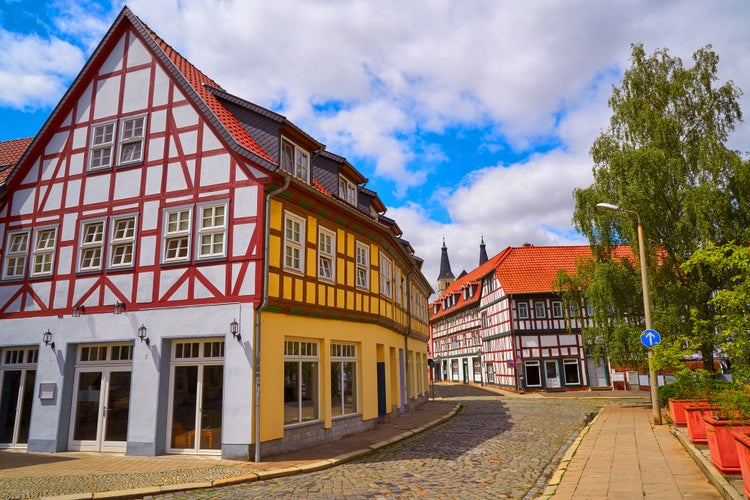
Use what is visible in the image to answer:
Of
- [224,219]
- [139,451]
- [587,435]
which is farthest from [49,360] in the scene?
[587,435]

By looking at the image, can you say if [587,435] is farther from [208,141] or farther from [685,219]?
[208,141]

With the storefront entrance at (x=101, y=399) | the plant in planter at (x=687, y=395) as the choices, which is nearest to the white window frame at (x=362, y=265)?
the storefront entrance at (x=101, y=399)

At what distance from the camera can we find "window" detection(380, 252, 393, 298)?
18719mm

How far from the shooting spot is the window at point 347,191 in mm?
17438

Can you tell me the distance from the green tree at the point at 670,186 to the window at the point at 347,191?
441 inches

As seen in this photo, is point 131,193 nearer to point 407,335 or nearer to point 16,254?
point 16,254

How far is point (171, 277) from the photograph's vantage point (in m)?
12.7

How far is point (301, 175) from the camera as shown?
587 inches

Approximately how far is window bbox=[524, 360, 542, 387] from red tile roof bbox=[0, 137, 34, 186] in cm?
3203

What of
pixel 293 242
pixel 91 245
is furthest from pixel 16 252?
pixel 293 242

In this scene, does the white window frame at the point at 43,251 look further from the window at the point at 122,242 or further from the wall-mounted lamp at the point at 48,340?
the window at the point at 122,242

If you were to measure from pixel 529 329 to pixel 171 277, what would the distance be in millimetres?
29787

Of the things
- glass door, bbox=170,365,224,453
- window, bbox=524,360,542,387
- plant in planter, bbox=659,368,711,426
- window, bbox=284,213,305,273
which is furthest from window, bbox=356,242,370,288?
window, bbox=524,360,542,387

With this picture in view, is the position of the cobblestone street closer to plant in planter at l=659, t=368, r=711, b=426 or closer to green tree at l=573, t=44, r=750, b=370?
plant in planter at l=659, t=368, r=711, b=426
